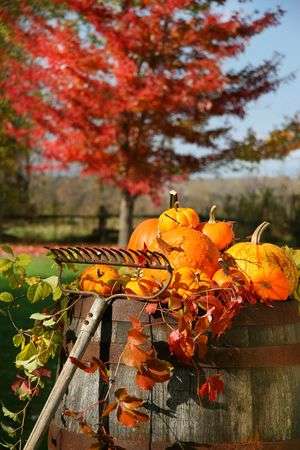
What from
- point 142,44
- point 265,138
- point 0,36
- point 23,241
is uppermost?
point 0,36

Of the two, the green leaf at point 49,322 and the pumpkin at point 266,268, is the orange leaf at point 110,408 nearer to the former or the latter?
the green leaf at point 49,322

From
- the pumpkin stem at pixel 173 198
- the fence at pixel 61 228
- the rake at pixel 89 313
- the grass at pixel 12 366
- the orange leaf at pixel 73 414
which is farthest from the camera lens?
the fence at pixel 61 228

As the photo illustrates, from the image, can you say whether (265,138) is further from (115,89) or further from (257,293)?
(257,293)

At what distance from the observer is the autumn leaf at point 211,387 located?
7.91 ft

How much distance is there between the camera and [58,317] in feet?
9.42

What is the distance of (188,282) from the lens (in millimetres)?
2541

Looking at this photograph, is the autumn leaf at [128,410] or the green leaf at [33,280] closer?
the autumn leaf at [128,410]

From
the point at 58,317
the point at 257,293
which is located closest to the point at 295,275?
the point at 257,293

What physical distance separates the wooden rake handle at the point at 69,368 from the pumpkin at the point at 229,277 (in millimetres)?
348

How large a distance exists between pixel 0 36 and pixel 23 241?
492 cm

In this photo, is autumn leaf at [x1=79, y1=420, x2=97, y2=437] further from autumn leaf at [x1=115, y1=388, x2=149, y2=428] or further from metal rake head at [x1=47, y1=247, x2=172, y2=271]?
metal rake head at [x1=47, y1=247, x2=172, y2=271]

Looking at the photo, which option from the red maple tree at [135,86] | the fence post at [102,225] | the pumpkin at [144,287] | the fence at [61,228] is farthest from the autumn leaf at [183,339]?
the fence post at [102,225]

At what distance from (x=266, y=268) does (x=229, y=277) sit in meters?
0.16

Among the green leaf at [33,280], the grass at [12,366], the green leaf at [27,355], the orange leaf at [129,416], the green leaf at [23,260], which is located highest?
the green leaf at [23,260]
